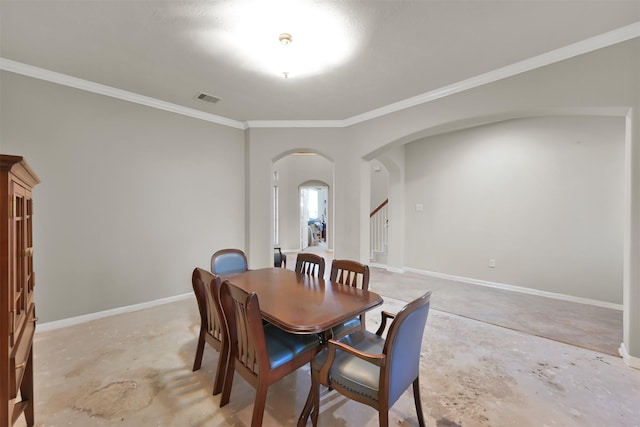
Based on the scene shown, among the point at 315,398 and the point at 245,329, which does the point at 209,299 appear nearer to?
the point at 245,329

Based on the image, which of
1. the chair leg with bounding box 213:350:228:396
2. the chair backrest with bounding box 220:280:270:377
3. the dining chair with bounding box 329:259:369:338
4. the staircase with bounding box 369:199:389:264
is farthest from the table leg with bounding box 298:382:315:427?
the staircase with bounding box 369:199:389:264

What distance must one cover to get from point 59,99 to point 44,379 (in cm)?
275

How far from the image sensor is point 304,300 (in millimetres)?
1908

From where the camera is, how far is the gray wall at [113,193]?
111 inches

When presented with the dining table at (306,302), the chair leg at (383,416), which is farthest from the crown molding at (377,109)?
the chair leg at (383,416)

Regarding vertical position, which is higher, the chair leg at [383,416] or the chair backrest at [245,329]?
the chair backrest at [245,329]

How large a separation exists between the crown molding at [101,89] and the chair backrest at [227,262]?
227 centimetres

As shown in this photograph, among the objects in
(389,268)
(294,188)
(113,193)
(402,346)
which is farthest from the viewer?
(294,188)

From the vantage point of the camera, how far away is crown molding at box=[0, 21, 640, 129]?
2279 millimetres

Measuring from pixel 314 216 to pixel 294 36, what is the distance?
10.3 m

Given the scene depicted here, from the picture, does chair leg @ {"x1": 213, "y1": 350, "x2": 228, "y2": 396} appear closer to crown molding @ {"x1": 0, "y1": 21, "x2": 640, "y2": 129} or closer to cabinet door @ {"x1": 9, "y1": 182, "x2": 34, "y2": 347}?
cabinet door @ {"x1": 9, "y1": 182, "x2": 34, "y2": 347}

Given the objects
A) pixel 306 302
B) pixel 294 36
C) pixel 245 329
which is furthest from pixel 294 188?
pixel 245 329

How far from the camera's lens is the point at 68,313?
9.82ft

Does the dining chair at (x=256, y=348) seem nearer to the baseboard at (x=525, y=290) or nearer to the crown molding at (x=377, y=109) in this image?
the crown molding at (x=377, y=109)
